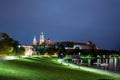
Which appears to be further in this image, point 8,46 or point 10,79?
point 8,46

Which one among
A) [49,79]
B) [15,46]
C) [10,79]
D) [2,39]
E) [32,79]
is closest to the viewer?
[10,79]

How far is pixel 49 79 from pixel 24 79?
3.14 meters

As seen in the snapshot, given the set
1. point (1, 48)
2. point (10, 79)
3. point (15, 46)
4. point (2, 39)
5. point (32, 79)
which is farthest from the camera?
point (15, 46)

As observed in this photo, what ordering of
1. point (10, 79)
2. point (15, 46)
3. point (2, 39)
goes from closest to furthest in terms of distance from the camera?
point (10, 79) → point (2, 39) → point (15, 46)

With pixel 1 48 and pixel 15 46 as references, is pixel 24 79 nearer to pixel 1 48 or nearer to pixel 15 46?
pixel 1 48

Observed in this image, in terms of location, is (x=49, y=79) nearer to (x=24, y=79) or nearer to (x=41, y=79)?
(x=41, y=79)

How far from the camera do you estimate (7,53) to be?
106438mm

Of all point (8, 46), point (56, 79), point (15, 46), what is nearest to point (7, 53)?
point (8, 46)

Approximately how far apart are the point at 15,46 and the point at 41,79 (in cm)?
10581

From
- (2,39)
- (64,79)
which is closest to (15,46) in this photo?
(2,39)

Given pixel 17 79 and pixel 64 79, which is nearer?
pixel 17 79

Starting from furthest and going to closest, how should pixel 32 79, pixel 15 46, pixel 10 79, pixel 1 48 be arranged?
pixel 15 46, pixel 1 48, pixel 32 79, pixel 10 79

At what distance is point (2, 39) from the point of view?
355 feet

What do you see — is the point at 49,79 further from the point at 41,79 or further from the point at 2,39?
the point at 2,39
